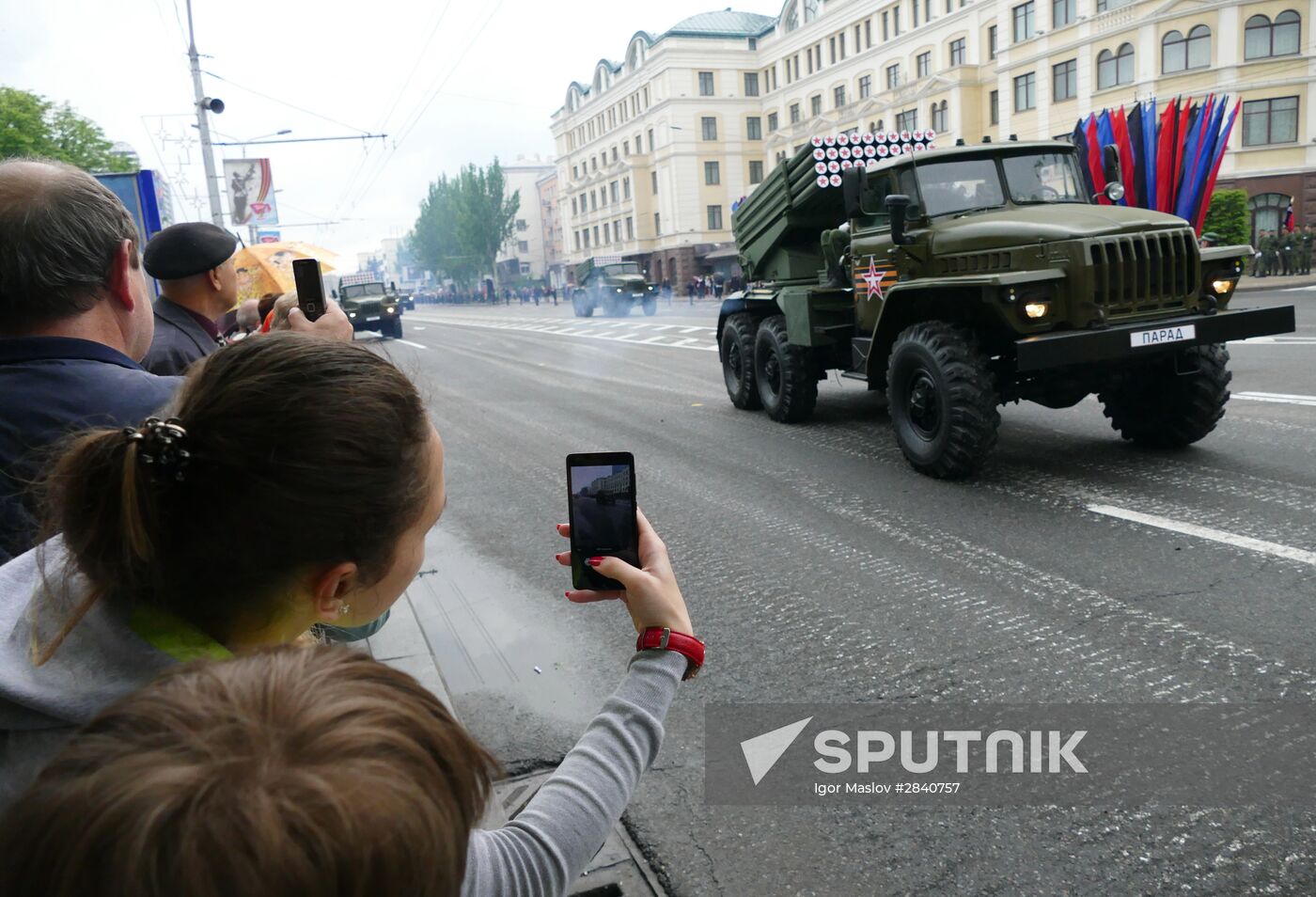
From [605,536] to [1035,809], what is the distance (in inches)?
72.3

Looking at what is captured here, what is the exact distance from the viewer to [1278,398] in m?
8.84

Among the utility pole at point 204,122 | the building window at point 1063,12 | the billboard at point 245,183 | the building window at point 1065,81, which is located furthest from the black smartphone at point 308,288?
the building window at point 1063,12

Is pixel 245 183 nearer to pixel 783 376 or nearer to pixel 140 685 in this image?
pixel 783 376

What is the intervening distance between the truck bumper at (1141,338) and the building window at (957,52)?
4201 cm

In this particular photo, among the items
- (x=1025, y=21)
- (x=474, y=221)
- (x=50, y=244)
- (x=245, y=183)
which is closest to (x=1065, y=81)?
(x=1025, y=21)

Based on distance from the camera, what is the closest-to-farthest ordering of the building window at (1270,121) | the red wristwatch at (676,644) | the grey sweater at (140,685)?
1. the grey sweater at (140,685)
2. the red wristwatch at (676,644)
3. the building window at (1270,121)

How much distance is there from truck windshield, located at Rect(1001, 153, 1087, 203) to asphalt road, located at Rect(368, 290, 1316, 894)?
1878 millimetres

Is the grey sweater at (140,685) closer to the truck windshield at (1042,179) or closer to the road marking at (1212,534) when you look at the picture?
the road marking at (1212,534)

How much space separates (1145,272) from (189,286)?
5542 mm

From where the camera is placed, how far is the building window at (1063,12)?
38.3 metres

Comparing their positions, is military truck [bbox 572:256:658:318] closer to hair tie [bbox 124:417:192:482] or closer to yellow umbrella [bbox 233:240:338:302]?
yellow umbrella [bbox 233:240:338:302]

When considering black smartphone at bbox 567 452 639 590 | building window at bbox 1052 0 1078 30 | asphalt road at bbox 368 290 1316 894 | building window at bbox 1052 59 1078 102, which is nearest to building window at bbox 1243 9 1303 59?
building window at bbox 1052 59 1078 102

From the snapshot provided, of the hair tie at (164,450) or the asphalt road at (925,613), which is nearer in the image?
the hair tie at (164,450)

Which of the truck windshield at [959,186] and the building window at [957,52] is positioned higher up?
the building window at [957,52]
